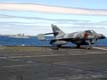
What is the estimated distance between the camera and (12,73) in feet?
66.9

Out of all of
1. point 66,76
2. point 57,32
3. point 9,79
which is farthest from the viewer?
point 57,32

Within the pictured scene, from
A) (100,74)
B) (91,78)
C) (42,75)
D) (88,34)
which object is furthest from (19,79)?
(88,34)

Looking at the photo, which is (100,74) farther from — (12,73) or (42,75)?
(12,73)

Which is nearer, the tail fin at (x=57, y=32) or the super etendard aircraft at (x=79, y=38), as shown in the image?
the super etendard aircraft at (x=79, y=38)

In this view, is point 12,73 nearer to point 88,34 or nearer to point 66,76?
point 66,76

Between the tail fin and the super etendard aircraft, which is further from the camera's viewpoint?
the tail fin

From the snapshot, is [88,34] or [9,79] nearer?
[9,79]

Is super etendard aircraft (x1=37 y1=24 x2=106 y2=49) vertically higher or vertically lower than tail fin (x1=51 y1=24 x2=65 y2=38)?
lower

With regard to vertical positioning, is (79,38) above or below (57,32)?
below

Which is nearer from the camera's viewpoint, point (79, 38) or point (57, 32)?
point (79, 38)

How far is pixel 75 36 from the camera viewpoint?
2254 inches

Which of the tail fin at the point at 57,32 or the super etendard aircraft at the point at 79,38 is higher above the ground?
the tail fin at the point at 57,32

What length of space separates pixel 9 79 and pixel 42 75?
2348mm

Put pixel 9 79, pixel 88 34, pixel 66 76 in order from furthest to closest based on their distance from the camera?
pixel 88 34
pixel 66 76
pixel 9 79
